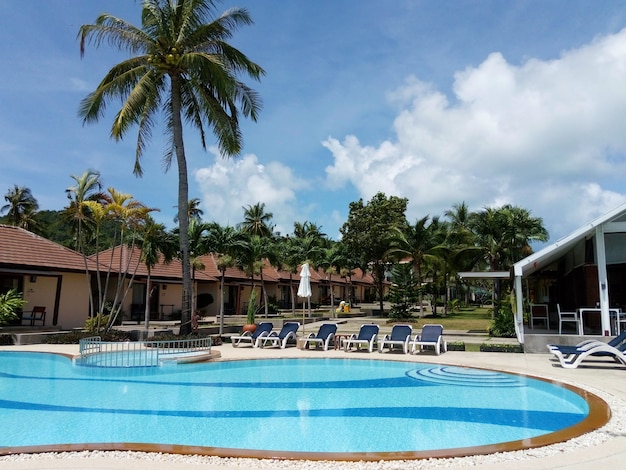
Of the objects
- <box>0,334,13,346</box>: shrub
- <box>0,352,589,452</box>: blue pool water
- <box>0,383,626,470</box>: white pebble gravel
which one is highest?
<box>0,334,13,346</box>: shrub

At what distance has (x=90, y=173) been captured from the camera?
77.4 ft

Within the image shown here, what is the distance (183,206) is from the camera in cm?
1731

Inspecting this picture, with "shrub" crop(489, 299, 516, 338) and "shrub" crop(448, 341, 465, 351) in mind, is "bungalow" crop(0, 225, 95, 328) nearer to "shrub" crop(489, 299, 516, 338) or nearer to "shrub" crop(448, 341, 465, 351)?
"shrub" crop(448, 341, 465, 351)

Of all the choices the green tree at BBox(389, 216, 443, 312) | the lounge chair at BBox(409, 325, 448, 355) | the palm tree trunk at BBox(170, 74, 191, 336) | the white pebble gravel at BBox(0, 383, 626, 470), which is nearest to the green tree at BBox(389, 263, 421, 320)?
the green tree at BBox(389, 216, 443, 312)

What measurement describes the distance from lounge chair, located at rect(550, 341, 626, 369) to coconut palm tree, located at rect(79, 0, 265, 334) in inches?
459

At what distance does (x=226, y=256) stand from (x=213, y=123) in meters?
8.20

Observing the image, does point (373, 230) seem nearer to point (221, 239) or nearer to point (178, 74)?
point (221, 239)

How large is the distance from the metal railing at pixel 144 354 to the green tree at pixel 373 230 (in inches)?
997

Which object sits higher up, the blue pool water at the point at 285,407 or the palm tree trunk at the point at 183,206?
the palm tree trunk at the point at 183,206

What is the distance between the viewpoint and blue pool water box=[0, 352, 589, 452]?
687 cm

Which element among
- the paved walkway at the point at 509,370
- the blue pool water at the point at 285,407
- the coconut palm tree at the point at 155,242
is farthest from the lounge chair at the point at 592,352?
the coconut palm tree at the point at 155,242

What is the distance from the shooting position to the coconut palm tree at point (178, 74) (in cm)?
1700

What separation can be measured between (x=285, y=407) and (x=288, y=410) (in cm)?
27

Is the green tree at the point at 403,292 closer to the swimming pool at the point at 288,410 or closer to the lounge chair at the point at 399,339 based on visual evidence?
the lounge chair at the point at 399,339
